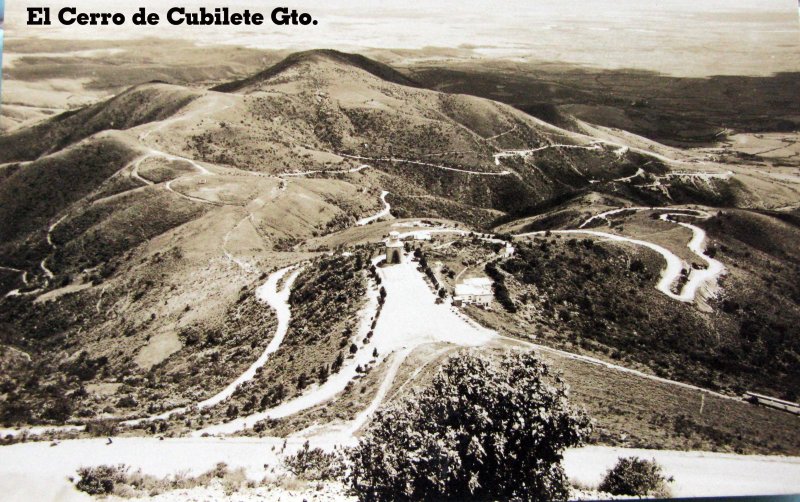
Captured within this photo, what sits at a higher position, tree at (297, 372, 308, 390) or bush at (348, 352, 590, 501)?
bush at (348, 352, 590, 501)

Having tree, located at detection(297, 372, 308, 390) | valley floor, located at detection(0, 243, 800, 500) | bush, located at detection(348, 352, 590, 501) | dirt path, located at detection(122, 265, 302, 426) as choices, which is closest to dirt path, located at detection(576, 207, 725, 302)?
valley floor, located at detection(0, 243, 800, 500)

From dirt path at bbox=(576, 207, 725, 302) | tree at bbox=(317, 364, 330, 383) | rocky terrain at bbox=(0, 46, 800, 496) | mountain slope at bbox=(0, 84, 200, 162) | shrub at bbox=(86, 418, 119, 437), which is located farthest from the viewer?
mountain slope at bbox=(0, 84, 200, 162)

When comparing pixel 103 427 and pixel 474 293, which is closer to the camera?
pixel 103 427

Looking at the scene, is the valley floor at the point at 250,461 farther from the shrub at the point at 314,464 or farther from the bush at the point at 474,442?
the bush at the point at 474,442

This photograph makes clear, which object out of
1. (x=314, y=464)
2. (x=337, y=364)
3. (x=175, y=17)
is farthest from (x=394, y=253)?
(x=175, y=17)

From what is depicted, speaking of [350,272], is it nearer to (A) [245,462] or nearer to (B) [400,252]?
(B) [400,252]

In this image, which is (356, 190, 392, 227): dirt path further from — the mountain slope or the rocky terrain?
the mountain slope

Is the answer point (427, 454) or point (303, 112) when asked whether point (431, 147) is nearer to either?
point (303, 112)
